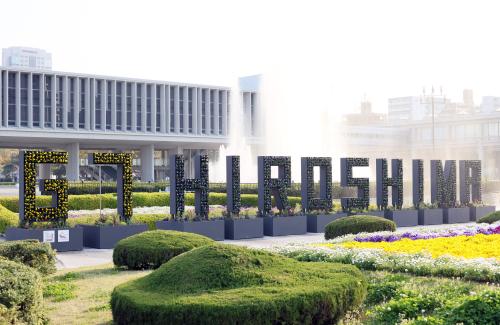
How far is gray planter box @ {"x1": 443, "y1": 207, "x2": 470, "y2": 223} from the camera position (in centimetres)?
3384

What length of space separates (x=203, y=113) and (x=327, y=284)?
70923 mm

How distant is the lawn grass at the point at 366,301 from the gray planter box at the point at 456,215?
22.5 meters

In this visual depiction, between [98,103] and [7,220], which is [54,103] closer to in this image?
[98,103]

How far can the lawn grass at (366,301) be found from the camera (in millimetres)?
10523

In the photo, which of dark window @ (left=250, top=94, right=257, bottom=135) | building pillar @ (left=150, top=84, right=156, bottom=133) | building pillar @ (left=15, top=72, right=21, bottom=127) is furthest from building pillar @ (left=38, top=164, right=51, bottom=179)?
dark window @ (left=250, top=94, right=257, bottom=135)

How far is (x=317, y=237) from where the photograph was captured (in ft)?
87.3

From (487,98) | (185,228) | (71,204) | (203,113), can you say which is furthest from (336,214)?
(487,98)

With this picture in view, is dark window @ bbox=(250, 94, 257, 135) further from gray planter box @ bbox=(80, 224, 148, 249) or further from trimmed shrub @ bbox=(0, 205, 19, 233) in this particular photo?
gray planter box @ bbox=(80, 224, 148, 249)

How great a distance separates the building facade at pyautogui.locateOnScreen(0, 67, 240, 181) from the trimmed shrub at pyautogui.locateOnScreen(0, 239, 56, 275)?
5256 cm

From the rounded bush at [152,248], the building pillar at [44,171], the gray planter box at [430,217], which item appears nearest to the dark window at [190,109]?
the building pillar at [44,171]

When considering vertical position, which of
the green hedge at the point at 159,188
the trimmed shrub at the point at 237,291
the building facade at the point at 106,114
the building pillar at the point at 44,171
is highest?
the building facade at the point at 106,114

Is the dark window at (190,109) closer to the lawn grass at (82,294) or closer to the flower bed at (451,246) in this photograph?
the flower bed at (451,246)

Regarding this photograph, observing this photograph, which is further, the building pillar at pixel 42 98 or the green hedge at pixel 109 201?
the building pillar at pixel 42 98

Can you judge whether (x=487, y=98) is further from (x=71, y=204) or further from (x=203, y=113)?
(x=71, y=204)
